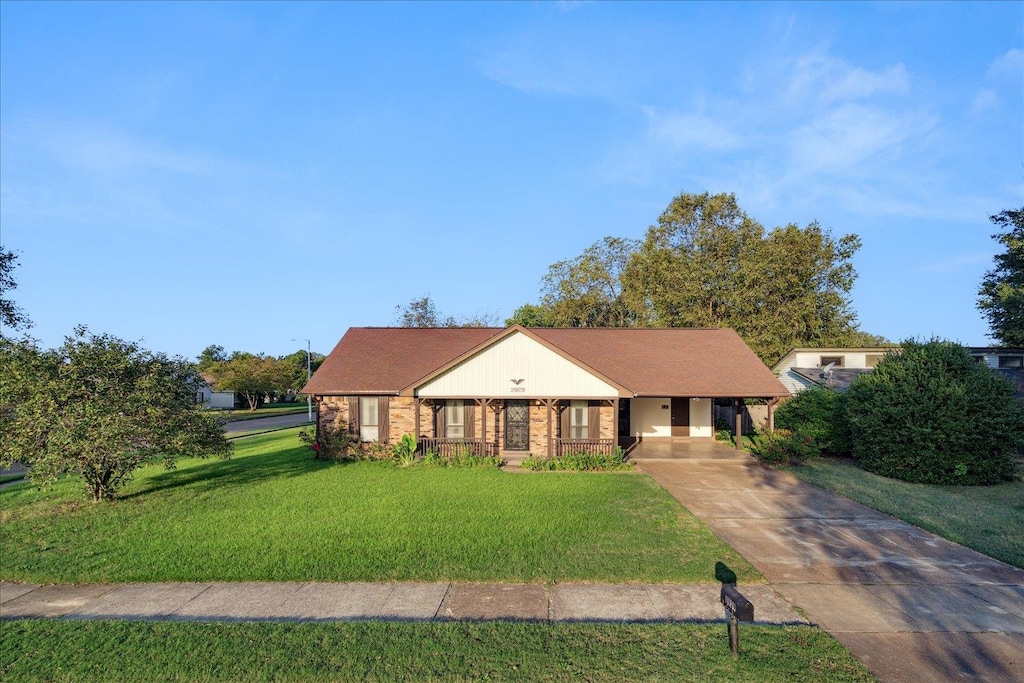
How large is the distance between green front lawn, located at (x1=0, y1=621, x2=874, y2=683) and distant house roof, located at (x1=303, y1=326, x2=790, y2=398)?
12.1 meters

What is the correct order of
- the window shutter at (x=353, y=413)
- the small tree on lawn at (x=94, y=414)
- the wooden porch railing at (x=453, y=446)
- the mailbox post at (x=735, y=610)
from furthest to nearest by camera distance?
the window shutter at (x=353, y=413)
the wooden porch railing at (x=453, y=446)
the small tree on lawn at (x=94, y=414)
the mailbox post at (x=735, y=610)

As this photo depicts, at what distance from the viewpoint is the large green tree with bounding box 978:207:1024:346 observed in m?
28.0

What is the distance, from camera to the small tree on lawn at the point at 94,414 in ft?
37.5

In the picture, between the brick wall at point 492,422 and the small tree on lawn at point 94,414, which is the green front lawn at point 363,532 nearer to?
the small tree on lawn at point 94,414

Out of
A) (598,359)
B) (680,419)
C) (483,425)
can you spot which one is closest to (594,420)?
(598,359)

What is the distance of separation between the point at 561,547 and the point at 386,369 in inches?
519

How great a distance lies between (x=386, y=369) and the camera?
68.0ft

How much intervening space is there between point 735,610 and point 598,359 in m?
17.1

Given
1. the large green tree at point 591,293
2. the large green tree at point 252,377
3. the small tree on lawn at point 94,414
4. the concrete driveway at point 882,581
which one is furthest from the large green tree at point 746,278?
the large green tree at point 252,377

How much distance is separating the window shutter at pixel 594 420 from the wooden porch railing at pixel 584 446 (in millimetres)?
1096

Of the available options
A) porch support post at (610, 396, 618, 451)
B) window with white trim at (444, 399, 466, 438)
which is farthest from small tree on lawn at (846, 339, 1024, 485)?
window with white trim at (444, 399, 466, 438)

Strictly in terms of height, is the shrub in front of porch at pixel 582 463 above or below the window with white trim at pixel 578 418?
below

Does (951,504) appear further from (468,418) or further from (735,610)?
(468,418)

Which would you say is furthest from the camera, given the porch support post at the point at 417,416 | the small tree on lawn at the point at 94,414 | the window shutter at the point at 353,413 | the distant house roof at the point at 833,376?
the distant house roof at the point at 833,376
